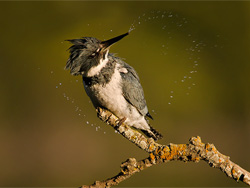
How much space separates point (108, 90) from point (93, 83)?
0.08 m

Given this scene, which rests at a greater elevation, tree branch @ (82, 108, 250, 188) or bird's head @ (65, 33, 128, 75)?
bird's head @ (65, 33, 128, 75)

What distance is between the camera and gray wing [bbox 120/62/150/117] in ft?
5.73

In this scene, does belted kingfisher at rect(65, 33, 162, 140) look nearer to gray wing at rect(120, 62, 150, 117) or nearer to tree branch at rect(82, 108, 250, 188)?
gray wing at rect(120, 62, 150, 117)

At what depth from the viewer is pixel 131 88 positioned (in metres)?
1.77

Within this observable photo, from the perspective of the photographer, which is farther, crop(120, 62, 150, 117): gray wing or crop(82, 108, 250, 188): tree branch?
crop(120, 62, 150, 117): gray wing

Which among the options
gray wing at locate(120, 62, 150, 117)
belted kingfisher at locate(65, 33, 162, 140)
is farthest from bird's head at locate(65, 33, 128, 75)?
gray wing at locate(120, 62, 150, 117)

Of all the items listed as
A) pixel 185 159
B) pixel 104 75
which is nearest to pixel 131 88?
pixel 104 75

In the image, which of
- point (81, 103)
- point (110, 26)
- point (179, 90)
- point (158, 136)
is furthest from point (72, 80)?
Answer: point (158, 136)

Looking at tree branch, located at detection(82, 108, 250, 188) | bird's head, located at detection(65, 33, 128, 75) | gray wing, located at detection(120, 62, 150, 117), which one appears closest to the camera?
tree branch, located at detection(82, 108, 250, 188)

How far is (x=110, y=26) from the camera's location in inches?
146

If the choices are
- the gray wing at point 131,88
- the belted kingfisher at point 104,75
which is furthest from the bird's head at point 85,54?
the gray wing at point 131,88

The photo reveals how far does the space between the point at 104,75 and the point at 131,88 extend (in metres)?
0.19

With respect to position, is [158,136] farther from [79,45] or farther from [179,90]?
[179,90]

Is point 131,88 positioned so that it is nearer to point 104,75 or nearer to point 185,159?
point 104,75
